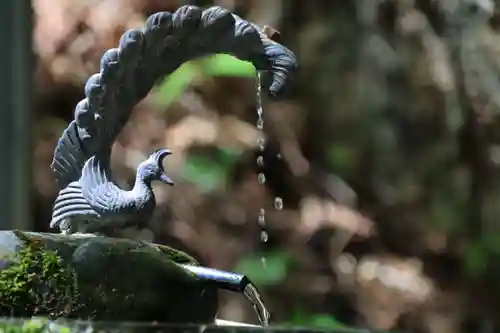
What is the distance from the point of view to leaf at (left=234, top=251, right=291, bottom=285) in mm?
1754

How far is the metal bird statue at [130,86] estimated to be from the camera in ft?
2.65

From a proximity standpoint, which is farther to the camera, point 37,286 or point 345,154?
point 345,154

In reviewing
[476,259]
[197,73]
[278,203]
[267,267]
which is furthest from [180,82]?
[476,259]

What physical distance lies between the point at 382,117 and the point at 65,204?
106 cm

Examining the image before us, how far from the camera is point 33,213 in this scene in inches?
65.2

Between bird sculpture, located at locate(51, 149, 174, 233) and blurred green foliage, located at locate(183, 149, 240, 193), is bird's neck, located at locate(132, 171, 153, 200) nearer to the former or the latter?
bird sculpture, located at locate(51, 149, 174, 233)

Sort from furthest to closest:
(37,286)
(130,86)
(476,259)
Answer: (476,259) → (130,86) → (37,286)

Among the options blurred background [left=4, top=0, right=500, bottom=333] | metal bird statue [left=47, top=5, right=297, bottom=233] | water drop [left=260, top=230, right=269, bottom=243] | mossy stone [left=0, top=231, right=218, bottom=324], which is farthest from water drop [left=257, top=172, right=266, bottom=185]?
mossy stone [left=0, top=231, right=218, bottom=324]

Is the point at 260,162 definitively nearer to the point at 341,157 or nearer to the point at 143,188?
the point at 341,157

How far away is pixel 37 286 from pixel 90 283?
49 mm

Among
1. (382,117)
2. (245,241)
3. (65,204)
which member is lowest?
(245,241)

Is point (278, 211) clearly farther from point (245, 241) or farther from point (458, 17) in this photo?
point (458, 17)

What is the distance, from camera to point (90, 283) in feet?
2.53

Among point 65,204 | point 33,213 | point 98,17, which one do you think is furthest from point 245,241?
point 65,204
